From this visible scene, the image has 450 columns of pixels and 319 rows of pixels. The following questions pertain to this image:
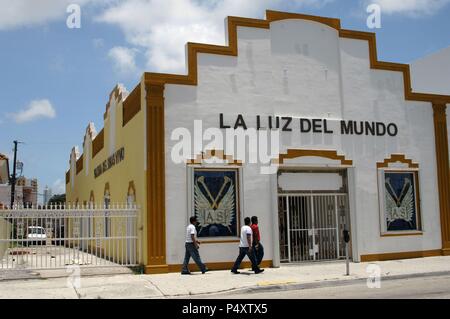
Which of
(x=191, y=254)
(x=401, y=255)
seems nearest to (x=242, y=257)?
(x=191, y=254)

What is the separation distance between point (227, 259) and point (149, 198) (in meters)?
3.00

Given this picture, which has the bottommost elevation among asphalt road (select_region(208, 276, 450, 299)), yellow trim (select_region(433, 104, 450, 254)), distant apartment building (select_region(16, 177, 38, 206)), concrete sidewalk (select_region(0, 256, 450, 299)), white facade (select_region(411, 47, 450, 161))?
asphalt road (select_region(208, 276, 450, 299))

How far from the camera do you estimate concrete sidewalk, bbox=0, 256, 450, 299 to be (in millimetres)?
12141

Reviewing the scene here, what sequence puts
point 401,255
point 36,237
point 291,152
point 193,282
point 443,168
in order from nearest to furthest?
point 193,282 → point 36,237 → point 291,152 → point 401,255 → point 443,168

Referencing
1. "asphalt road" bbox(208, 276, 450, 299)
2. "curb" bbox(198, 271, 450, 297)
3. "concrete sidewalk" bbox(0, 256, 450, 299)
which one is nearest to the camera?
"asphalt road" bbox(208, 276, 450, 299)

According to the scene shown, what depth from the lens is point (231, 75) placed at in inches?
666

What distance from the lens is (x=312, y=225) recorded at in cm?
1752

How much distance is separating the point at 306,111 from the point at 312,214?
3.39m

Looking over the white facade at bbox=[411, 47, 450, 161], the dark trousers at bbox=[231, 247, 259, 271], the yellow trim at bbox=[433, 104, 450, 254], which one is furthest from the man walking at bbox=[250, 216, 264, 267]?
the white facade at bbox=[411, 47, 450, 161]

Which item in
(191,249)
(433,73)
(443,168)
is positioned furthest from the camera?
(433,73)

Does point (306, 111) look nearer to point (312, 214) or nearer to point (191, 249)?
point (312, 214)

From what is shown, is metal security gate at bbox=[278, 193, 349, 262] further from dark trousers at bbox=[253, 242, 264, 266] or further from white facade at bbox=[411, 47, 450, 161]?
white facade at bbox=[411, 47, 450, 161]
